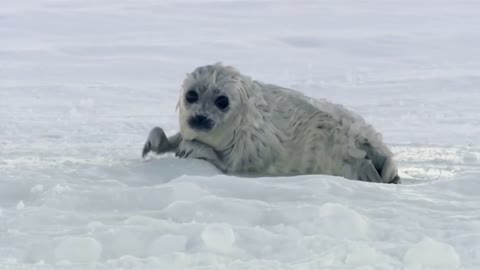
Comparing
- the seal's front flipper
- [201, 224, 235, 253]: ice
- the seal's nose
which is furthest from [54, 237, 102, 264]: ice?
the seal's front flipper

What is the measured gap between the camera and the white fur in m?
5.19

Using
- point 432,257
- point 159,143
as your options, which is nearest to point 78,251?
point 432,257

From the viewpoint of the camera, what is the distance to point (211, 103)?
5.21m

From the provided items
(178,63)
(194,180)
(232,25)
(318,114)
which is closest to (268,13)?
(232,25)

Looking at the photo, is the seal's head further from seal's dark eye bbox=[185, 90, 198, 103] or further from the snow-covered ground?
the snow-covered ground

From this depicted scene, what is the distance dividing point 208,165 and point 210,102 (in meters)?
0.33

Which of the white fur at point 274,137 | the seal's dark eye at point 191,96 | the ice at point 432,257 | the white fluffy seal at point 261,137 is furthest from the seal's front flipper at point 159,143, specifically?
the ice at point 432,257

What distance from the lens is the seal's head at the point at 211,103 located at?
5.18 metres

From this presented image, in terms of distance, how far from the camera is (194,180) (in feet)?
14.0

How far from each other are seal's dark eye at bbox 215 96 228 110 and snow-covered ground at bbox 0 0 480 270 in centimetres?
33

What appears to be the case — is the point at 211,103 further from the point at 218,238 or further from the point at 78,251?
the point at 78,251

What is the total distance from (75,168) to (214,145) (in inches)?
30.1

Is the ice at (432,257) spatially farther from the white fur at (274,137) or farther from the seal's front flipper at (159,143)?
the seal's front flipper at (159,143)

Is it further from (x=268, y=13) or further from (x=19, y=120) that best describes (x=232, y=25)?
(x=19, y=120)
